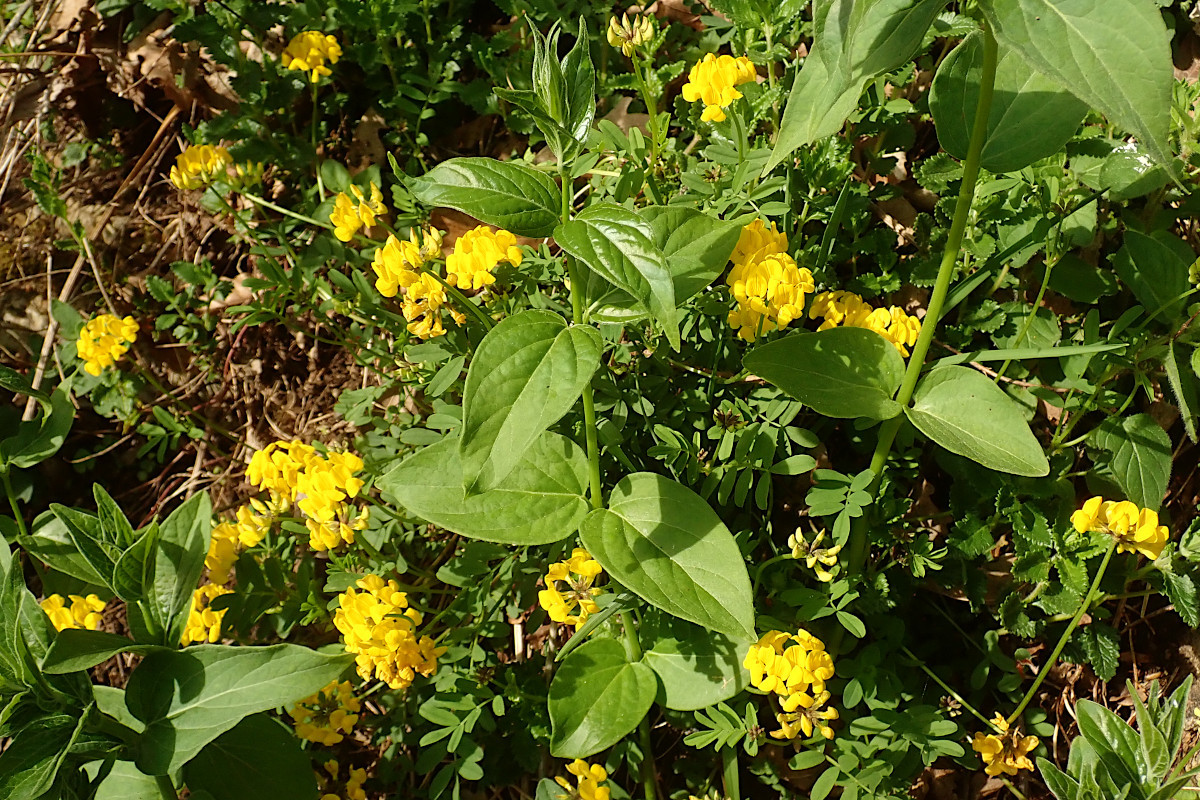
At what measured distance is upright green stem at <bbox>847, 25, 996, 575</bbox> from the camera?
4.27 ft

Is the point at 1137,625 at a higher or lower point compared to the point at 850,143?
lower

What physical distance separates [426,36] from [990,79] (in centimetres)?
195

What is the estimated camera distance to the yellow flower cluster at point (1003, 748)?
1.77m

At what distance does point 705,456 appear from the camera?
75.3 inches

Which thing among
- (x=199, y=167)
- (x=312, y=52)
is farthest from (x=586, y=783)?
(x=312, y=52)

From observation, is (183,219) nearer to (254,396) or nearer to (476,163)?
(254,396)

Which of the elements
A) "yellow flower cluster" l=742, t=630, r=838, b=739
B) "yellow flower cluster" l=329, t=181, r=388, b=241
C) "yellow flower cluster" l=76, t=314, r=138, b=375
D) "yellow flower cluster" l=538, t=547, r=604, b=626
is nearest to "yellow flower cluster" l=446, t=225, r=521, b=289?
"yellow flower cluster" l=329, t=181, r=388, b=241

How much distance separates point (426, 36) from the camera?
9.00 ft

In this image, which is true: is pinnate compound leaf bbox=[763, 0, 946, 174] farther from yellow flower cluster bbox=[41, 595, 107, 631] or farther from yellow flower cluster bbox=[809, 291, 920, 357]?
yellow flower cluster bbox=[41, 595, 107, 631]

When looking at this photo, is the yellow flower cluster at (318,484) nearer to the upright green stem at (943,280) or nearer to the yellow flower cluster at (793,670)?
the yellow flower cluster at (793,670)

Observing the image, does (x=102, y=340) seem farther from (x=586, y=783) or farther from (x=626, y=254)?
(x=626, y=254)

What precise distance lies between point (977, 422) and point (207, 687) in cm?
144

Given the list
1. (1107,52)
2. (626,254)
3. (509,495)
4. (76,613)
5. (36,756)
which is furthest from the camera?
(76,613)

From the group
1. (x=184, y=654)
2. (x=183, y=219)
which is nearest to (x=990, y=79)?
(x=184, y=654)
